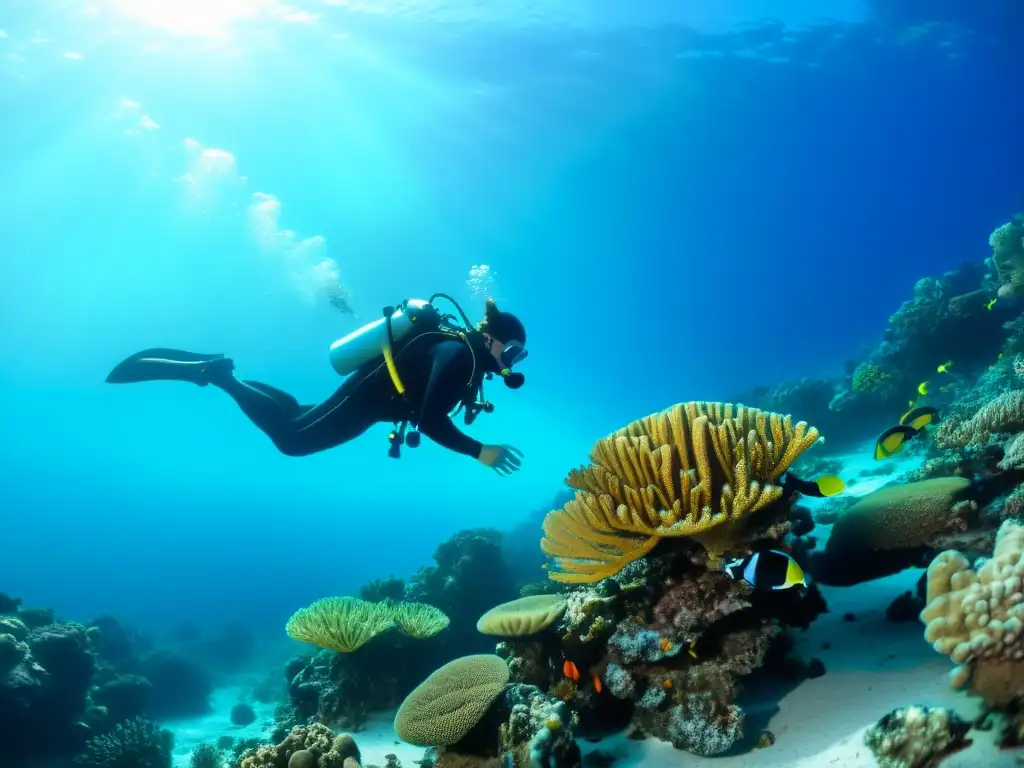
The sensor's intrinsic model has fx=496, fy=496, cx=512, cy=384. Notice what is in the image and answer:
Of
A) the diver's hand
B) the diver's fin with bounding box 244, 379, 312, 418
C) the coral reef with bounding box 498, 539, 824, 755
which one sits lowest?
the coral reef with bounding box 498, 539, 824, 755

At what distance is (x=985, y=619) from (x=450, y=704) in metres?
3.52

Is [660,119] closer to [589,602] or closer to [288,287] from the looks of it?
[288,287]

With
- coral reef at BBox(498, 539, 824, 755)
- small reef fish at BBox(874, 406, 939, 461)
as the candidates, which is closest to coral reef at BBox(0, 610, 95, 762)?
coral reef at BBox(498, 539, 824, 755)

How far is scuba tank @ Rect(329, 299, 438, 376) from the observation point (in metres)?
6.20

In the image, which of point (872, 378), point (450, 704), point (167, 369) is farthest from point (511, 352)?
point (872, 378)

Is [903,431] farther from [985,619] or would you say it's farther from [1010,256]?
[1010,256]

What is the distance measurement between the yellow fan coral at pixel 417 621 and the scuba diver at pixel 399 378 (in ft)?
7.93

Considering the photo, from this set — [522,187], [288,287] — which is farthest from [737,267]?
[288,287]

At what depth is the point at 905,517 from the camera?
4.21 meters

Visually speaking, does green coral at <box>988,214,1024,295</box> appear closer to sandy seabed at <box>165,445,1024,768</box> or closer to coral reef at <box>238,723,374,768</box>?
sandy seabed at <box>165,445,1024,768</box>

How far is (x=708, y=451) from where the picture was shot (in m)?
3.41

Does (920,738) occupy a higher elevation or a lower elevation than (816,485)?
lower

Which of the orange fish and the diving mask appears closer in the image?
the orange fish

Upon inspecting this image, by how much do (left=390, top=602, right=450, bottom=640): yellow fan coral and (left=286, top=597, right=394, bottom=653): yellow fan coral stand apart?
190mm
